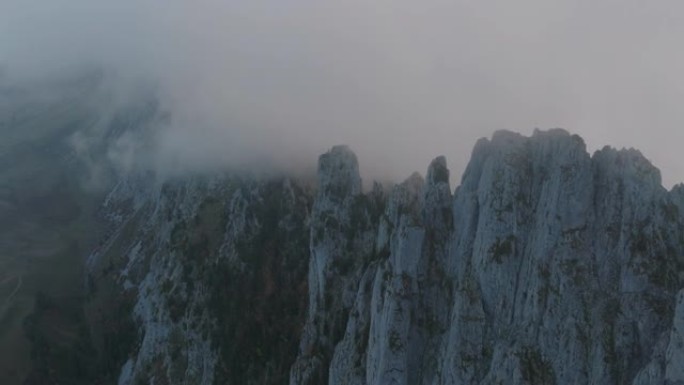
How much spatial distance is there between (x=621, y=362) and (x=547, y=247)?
69.9 ft

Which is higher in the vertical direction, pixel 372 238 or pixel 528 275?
pixel 372 238

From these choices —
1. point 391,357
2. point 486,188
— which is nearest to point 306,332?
point 391,357

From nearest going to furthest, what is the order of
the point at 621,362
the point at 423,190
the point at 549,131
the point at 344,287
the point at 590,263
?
the point at 621,362
the point at 590,263
the point at 549,131
the point at 423,190
the point at 344,287

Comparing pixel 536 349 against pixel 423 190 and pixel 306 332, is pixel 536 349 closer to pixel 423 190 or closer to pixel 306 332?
pixel 423 190

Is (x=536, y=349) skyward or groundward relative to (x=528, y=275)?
groundward

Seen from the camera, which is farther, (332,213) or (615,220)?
(332,213)

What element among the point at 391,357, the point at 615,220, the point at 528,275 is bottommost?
the point at 391,357

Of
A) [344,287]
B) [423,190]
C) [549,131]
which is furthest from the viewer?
[344,287]

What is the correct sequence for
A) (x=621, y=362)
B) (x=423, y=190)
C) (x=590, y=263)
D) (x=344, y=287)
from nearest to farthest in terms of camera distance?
1. (x=621, y=362)
2. (x=590, y=263)
3. (x=423, y=190)
4. (x=344, y=287)

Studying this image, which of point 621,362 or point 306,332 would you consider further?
point 306,332

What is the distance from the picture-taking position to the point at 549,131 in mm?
125250

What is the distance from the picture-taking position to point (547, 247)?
11775cm

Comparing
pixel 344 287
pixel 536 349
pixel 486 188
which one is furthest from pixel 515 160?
pixel 344 287

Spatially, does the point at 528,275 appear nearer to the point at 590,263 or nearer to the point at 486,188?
the point at 590,263
